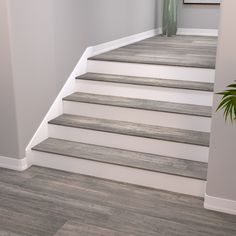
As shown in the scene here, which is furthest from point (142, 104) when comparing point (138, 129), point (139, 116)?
point (138, 129)

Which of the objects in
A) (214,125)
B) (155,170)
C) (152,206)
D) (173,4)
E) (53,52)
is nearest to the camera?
(214,125)

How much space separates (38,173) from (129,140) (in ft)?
2.46

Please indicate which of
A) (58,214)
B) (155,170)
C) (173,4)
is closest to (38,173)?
(58,214)

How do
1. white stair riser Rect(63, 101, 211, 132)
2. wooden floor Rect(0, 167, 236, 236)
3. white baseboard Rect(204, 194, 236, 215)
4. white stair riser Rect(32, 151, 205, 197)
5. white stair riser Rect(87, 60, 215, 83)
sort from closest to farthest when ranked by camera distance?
wooden floor Rect(0, 167, 236, 236) < white baseboard Rect(204, 194, 236, 215) < white stair riser Rect(32, 151, 205, 197) < white stair riser Rect(63, 101, 211, 132) < white stair riser Rect(87, 60, 215, 83)

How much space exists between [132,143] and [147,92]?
58cm

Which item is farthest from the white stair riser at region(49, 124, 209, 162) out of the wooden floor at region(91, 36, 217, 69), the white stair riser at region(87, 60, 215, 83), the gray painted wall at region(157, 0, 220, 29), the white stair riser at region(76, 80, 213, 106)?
the gray painted wall at region(157, 0, 220, 29)

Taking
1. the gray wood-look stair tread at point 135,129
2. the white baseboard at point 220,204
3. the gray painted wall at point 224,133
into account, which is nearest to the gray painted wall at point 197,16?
the gray wood-look stair tread at point 135,129

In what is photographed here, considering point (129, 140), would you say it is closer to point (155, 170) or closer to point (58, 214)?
point (155, 170)

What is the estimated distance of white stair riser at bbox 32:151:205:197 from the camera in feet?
8.39

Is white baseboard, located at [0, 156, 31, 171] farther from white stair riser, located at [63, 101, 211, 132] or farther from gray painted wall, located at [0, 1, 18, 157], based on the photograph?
white stair riser, located at [63, 101, 211, 132]

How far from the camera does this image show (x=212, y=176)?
2.36m

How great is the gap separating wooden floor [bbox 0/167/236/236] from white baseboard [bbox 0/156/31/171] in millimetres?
128

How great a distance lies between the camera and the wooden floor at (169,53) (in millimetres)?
3531

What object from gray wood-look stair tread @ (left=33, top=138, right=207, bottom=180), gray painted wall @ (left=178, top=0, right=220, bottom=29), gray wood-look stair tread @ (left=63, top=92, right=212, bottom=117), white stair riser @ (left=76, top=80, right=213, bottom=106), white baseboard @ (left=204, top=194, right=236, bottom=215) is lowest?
white baseboard @ (left=204, top=194, right=236, bottom=215)
